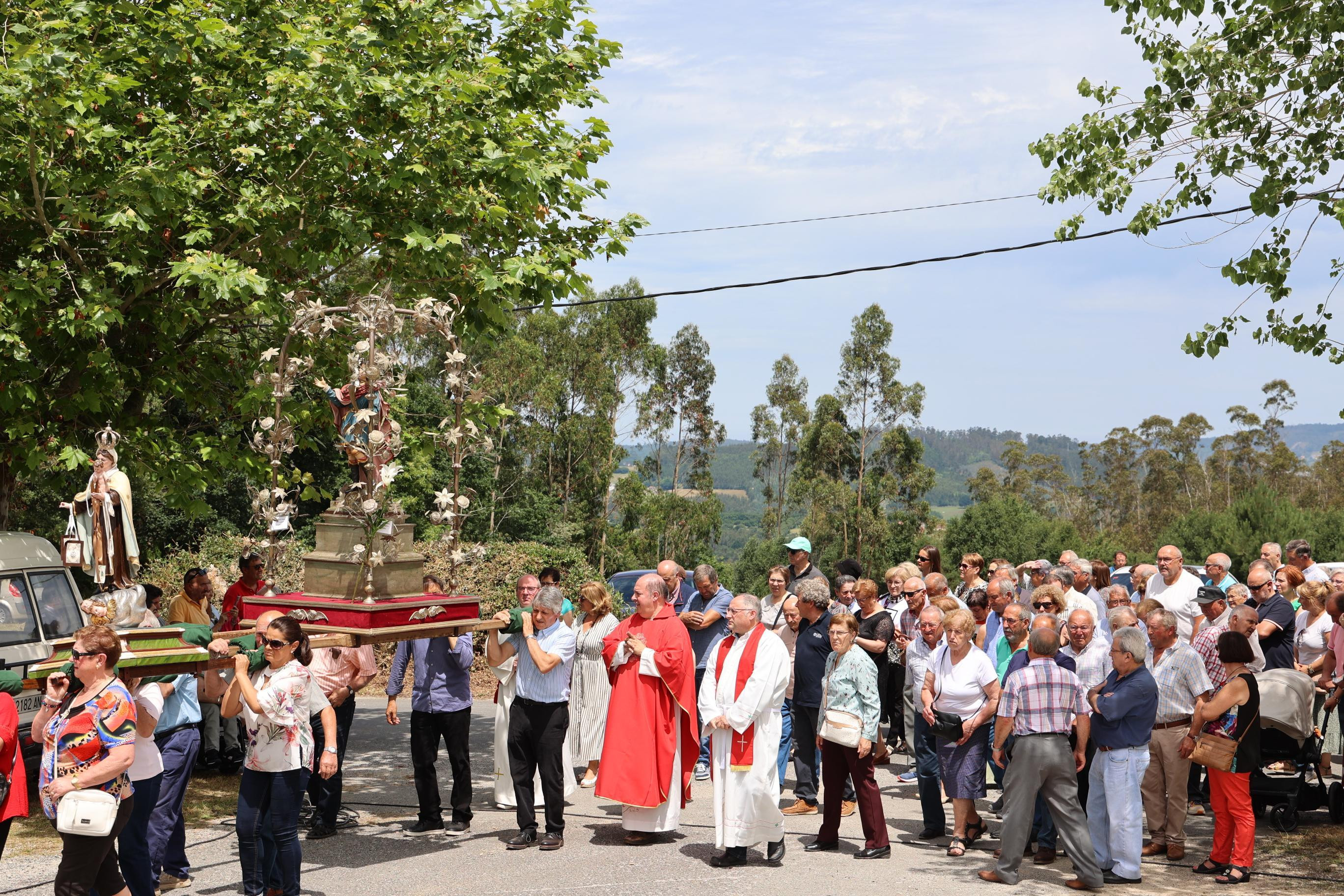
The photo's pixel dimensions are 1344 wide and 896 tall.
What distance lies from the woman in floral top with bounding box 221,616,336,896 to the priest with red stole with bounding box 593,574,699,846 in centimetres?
269

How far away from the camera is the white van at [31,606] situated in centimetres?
1025

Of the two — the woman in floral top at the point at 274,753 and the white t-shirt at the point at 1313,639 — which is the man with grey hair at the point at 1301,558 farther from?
the woman in floral top at the point at 274,753

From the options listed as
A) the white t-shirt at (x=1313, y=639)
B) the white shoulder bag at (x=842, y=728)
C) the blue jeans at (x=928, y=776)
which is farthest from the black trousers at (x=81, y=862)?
the white t-shirt at (x=1313, y=639)

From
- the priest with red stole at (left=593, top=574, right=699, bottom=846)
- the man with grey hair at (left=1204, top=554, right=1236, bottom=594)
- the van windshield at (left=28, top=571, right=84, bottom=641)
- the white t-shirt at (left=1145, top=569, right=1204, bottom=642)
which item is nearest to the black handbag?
the priest with red stole at (left=593, top=574, right=699, bottom=846)

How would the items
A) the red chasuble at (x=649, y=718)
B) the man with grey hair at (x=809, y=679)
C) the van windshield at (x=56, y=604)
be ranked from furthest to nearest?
the van windshield at (x=56, y=604) → the man with grey hair at (x=809, y=679) → the red chasuble at (x=649, y=718)

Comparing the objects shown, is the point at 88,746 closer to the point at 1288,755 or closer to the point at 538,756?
the point at 538,756

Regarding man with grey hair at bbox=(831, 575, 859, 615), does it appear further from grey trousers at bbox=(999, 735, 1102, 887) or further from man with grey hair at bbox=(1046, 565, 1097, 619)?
grey trousers at bbox=(999, 735, 1102, 887)

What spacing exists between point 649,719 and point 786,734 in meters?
2.13

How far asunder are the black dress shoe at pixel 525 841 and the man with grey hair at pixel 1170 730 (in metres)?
4.55

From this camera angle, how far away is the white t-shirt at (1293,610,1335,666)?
1083 centimetres

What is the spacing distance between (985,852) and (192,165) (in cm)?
847

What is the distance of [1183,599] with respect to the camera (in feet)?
38.6

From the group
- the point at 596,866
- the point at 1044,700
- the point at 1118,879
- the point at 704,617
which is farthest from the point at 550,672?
the point at 1118,879

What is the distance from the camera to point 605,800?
11.1 metres
